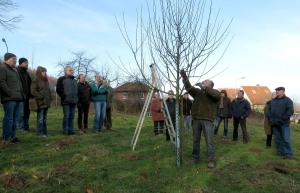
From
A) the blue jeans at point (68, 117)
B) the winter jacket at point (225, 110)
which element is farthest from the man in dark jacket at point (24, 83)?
the winter jacket at point (225, 110)

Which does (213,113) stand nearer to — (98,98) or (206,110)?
(206,110)

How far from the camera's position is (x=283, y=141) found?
380 inches

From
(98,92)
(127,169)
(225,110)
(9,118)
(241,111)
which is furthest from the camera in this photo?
(225,110)

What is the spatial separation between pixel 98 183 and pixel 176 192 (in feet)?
4.83

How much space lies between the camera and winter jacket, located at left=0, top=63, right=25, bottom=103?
25.7ft

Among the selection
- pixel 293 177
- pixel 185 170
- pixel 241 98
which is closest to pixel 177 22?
pixel 185 170

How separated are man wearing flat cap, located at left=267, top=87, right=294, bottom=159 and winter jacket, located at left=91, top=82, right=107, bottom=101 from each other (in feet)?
18.1

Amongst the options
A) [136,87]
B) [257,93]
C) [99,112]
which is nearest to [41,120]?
[99,112]

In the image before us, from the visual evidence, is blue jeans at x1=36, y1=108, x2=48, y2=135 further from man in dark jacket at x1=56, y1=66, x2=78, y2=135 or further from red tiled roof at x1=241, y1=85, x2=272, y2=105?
red tiled roof at x1=241, y1=85, x2=272, y2=105

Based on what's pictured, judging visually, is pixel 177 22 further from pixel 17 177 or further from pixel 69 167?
pixel 17 177

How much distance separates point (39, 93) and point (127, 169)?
13.0ft

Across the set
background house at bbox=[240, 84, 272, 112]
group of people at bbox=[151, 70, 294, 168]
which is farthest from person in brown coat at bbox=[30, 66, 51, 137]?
background house at bbox=[240, 84, 272, 112]

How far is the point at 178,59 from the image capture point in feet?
23.6

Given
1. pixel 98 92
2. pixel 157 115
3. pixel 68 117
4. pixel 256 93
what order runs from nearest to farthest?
pixel 68 117 → pixel 98 92 → pixel 157 115 → pixel 256 93
